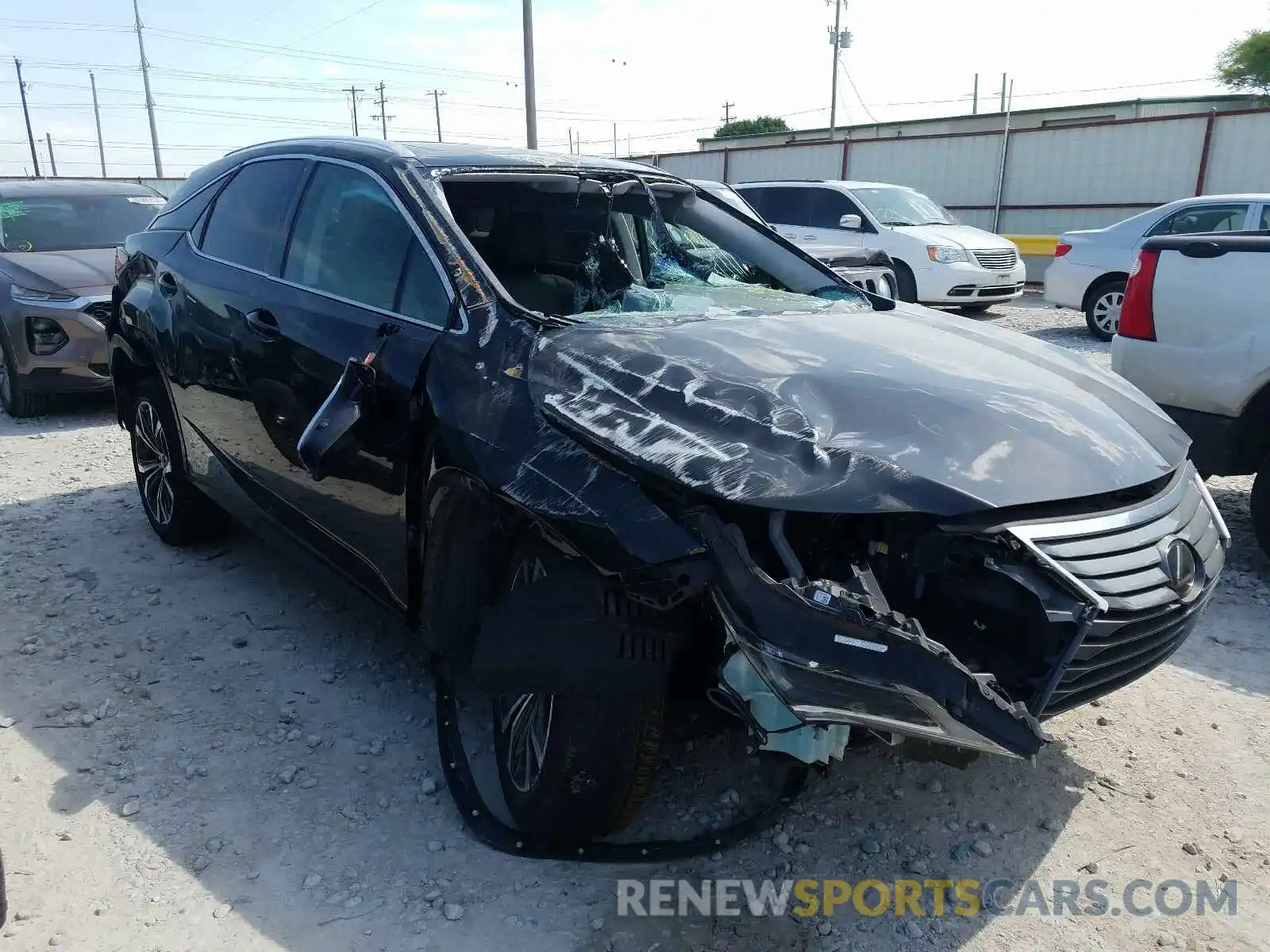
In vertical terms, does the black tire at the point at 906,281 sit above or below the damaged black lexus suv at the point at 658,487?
below

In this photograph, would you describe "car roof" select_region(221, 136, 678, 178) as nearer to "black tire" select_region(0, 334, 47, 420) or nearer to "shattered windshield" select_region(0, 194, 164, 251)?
"black tire" select_region(0, 334, 47, 420)

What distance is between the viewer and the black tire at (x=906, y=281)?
39.8ft

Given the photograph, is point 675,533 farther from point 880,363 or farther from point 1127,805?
point 1127,805

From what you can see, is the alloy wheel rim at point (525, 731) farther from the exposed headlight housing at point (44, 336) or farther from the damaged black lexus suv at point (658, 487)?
the exposed headlight housing at point (44, 336)

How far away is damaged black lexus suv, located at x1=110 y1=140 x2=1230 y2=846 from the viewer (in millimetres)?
2002

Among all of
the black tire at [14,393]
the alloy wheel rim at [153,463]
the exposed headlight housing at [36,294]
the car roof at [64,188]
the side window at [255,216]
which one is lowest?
the black tire at [14,393]

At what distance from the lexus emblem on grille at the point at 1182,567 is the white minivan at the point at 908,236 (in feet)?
32.2

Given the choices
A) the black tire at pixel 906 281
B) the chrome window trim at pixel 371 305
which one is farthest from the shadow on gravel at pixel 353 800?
the black tire at pixel 906 281

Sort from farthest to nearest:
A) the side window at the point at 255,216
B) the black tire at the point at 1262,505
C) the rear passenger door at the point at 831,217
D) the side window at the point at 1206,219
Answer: the rear passenger door at the point at 831,217 < the side window at the point at 1206,219 < the black tire at the point at 1262,505 < the side window at the point at 255,216

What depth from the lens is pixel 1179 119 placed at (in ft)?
53.8

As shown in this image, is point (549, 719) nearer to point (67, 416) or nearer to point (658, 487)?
point (658, 487)

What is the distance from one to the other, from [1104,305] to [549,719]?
10.4 m

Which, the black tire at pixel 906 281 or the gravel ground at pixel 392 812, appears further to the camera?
the black tire at pixel 906 281

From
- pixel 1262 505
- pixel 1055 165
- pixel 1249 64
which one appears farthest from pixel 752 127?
pixel 1262 505
